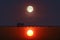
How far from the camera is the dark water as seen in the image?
1612 mm

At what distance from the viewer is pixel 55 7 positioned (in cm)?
184

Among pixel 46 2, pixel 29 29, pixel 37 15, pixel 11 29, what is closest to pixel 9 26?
pixel 11 29

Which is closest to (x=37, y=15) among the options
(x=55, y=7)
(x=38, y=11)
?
(x=38, y=11)

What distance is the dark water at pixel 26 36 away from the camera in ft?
5.29

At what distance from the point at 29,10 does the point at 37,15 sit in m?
0.07

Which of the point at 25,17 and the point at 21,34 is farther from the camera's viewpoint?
the point at 25,17

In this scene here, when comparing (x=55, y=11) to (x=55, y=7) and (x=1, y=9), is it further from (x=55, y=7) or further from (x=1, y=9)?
(x=1, y=9)

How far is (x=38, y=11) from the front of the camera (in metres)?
1.81

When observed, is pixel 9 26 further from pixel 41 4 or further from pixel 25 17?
pixel 41 4

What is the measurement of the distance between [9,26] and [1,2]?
0.27 m

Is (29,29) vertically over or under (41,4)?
under

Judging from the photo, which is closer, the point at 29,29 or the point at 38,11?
the point at 29,29

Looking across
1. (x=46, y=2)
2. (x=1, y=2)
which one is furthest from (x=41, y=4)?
(x=1, y=2)

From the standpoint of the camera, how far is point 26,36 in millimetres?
1622
